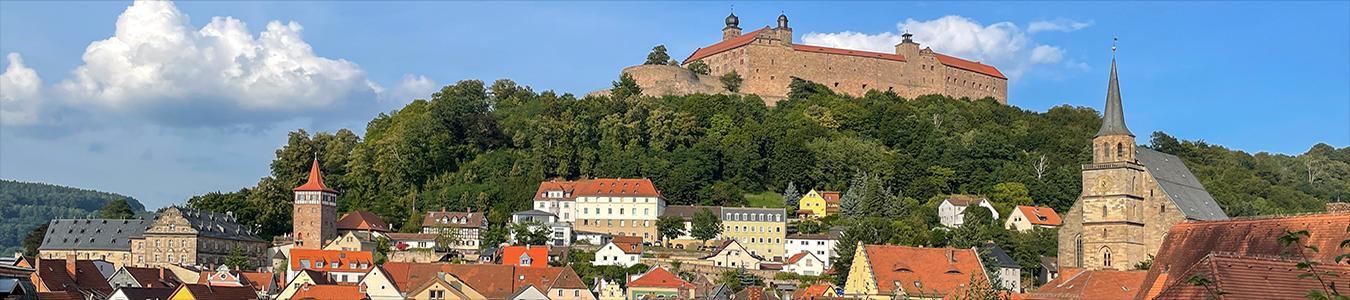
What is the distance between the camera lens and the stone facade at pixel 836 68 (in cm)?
12050

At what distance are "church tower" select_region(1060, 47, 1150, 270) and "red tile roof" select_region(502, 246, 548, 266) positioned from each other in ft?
93.2

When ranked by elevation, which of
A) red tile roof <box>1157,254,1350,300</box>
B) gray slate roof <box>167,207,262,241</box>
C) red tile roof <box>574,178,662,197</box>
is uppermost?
red tile roof <box>574,178,662,197</box>

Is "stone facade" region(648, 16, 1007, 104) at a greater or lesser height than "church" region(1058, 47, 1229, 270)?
greater

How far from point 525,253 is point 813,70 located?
49218 millimetres

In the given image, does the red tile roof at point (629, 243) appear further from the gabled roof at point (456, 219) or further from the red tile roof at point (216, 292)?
the red tile roof at point (216, 292)

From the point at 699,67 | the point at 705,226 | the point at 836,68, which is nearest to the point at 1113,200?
the point at 705,226

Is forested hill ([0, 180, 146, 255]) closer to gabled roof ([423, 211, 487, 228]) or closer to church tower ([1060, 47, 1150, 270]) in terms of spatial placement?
gabled roof ([423, 211, 487, 228])

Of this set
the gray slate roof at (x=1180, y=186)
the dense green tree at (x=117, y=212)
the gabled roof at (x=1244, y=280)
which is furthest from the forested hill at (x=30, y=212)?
the gabled roof at (x=1244, y=280)

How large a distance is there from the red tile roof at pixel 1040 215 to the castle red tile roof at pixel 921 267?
3785cm

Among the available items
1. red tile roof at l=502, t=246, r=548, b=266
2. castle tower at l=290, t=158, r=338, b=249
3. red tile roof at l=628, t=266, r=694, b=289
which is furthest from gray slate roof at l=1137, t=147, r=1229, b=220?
castle tower at l=290, t=158, r=338, b=249

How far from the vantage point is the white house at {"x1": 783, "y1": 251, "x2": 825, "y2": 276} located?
80631mm

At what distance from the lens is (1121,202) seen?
59.2m

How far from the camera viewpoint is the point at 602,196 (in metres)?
94.9

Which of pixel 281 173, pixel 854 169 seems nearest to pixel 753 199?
pixel 854 169
